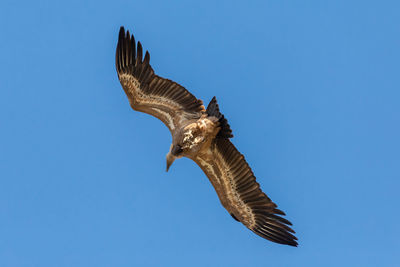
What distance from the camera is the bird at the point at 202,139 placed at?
1542 centimetres

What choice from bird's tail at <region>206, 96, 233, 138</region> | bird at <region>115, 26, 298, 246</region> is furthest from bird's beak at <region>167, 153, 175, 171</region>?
bird's tail at <region>206, 96, 233, 138</region>

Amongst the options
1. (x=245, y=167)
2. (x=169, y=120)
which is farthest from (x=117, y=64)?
(x=245, y=167)

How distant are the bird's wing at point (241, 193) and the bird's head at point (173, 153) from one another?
475 mm

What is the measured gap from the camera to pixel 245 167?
51.3 ft

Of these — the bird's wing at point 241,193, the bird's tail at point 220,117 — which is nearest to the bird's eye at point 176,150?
the bird's wing at point 241,193

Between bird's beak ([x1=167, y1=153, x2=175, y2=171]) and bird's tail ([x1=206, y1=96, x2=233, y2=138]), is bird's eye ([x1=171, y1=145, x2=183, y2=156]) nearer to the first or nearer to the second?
bird's beak ([x1=167, y1=153, x2=175, y2=171])

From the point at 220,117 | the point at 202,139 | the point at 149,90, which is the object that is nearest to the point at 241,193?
the point at 202,139

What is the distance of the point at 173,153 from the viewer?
1581 centimetres

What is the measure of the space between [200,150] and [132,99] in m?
2.04

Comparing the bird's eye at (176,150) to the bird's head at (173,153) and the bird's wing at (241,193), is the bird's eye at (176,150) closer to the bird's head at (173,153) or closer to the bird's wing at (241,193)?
the bird's head at (173,153)

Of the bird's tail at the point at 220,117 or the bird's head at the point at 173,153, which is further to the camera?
the bird's head at the point at 173,153

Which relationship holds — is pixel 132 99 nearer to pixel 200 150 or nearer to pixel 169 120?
pixel 169 120

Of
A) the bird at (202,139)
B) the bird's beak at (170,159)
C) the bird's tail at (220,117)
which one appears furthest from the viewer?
the bird's beak at (170,159)

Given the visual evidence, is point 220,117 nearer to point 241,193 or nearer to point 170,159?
point 170,159
